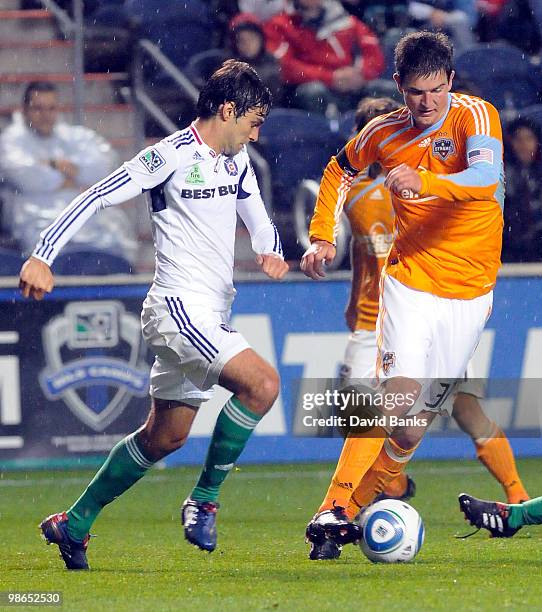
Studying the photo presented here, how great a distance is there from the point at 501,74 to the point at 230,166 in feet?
22.8

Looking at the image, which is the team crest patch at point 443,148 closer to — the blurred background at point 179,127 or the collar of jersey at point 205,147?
the collar of jersey at point 205,147

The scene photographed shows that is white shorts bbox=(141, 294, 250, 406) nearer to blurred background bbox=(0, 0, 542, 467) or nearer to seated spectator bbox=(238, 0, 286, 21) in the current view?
blurred background bbox=(0, 0, 542, 467)

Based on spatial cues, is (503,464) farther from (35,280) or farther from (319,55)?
(319,55)

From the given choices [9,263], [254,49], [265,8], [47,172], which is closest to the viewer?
[9,263]

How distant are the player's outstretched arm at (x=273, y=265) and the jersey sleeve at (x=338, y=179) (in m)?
0.32

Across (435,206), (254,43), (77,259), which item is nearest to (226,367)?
(435,206)

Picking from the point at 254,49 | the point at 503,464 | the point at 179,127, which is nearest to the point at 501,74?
the point at 254,49

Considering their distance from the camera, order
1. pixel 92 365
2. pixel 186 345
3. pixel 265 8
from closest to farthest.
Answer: pixel 186 345 < pixel 92 365 < pixel 265 8

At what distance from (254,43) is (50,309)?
10.9ft

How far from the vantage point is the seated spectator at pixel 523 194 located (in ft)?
34.3

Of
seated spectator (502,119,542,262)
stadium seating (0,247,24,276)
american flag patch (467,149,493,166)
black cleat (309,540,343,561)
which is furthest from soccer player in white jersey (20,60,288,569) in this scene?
seated spectator (502,119,542,262)

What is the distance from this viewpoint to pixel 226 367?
5262mm

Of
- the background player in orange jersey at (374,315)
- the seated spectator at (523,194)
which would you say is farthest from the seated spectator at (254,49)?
the background player in orange jersey at (374,315)

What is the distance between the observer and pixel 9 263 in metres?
9.73
